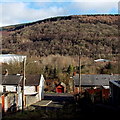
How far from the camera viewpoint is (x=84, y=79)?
1164 inches

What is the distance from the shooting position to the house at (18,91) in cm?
1556

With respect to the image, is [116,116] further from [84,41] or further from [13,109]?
[84,41]

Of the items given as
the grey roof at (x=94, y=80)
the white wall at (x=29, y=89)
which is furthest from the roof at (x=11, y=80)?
the grey roof at (x=94, y=80)

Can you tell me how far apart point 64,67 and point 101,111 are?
32.1m

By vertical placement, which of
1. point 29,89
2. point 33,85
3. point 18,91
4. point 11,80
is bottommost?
point 29,89

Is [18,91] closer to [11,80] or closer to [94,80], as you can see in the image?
[11,80]

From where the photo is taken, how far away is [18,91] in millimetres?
22422

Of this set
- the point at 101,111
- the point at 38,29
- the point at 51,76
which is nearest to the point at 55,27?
Result: the point at 38,29

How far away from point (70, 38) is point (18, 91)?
46378 mm

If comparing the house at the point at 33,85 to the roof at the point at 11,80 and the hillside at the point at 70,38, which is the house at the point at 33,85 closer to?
the roof at the point at 11,80

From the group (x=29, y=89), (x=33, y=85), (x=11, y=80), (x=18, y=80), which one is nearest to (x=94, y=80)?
(x=33, y=85)

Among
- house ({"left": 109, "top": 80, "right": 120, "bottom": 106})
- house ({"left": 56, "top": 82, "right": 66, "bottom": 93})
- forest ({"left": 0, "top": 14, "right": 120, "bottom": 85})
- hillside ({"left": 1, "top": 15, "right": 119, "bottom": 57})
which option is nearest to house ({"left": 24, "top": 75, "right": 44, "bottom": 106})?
house ({"left": 56, "top": 82, "right": 66, "bottom": 93})

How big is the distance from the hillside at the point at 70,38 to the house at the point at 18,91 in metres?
23.1

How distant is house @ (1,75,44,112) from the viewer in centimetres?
1556
